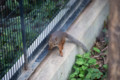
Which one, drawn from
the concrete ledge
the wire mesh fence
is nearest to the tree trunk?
the wire mesh fence

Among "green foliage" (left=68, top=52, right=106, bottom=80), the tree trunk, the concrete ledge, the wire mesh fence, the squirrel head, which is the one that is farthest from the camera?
the squirrel head

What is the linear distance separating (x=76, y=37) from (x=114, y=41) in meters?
3.80

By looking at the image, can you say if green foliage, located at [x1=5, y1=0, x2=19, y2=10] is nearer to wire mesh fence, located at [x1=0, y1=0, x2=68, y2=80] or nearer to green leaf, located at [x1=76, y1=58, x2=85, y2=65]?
wire mesh fence, located at [x1=0, y1=0, x2=68, y2=80]

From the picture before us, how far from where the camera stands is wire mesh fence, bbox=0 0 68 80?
4.50m

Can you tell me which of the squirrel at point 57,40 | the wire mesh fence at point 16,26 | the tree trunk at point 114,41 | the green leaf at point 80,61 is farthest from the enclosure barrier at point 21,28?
the tree trunk at point 114,41

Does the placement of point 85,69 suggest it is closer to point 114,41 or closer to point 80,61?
point 80,61

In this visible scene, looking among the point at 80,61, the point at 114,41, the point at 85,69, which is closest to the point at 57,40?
the point at 80,61

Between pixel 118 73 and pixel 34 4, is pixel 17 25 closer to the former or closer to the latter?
pixel 34 4

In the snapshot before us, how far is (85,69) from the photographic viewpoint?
5746 millimetres

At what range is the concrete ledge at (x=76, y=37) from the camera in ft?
17.1

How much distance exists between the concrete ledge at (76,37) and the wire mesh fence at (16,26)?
1.72 ft

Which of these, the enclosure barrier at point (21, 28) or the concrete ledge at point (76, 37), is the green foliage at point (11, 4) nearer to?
the enclosure barrier at point (21, 28)

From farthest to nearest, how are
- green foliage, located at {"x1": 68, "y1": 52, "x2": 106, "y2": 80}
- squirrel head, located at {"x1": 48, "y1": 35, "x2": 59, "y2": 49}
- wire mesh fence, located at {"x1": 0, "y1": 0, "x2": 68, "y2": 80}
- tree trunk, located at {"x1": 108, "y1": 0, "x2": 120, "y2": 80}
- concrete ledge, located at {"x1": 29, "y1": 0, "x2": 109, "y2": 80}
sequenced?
squirrel head, located at {"x1": 48, "y1": 35, "x2": 59, "y2": 49}, green foliage, located at {"x1": 68, "y1": 52, "x2": 106, "y2": 80}, concrete ledge, located at {"x1": 29, "y1": 0, "x2": 109, "y2": 80}, wire mesh fence, located at {"x1": 0, "y1": 0, "x2": 68, "y2": 80}, tree trunk, located at {"x1": 108, "y1": 0, "x2": 120, "y2": 80}

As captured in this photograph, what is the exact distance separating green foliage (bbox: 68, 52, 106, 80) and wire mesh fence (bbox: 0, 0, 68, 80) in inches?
43.3
